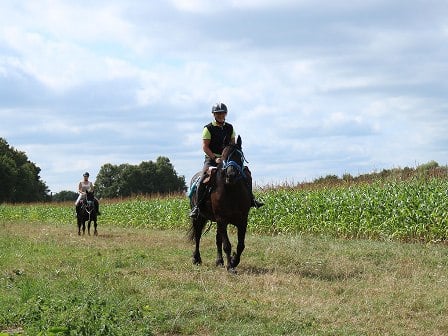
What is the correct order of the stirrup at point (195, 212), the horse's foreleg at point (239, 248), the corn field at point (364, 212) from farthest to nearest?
the corn field at point (364, 212)
the stirrup at point (195, 212)
the horse's foreleg at point (239, 248)

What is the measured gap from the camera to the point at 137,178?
87875 millimetres

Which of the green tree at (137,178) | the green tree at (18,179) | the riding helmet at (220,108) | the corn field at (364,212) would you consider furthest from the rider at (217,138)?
the green tree at (137,178)

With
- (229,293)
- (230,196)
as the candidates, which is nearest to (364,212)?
(230,196)

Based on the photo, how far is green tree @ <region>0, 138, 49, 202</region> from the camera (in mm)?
77688

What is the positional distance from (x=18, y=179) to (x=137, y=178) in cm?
1542

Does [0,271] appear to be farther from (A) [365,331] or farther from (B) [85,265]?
(A) [365,331]

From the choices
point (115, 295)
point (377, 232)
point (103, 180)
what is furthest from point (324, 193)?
point (103, 180)

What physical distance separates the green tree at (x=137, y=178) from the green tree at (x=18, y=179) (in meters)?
8.64

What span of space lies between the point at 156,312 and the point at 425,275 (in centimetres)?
574

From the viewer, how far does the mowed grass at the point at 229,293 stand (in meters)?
7.63

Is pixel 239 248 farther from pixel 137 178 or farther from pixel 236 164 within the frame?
pixel 137 178

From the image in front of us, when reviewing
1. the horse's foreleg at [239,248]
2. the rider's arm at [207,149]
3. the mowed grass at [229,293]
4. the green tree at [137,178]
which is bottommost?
the mowed grass at [229,293]

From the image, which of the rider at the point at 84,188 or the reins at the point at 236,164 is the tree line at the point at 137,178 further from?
the reins at the point at 236,164

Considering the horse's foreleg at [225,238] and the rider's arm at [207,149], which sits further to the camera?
the rider's arm at [207,149]
